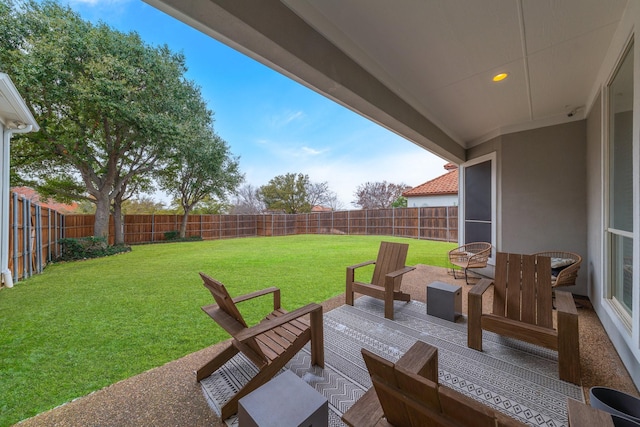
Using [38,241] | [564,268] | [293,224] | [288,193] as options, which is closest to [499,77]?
[564,268]

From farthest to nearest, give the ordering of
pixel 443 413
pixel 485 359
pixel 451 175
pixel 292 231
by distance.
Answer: pixel 292 231 → pixel 451 175 → pixel 485 359 → pixel 443 413

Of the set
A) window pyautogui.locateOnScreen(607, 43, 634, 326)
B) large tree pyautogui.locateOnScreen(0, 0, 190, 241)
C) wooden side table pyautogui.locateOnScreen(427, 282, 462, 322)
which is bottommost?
wooden side table pyautogui.locateOnScreen(427, 282, 462, 322)

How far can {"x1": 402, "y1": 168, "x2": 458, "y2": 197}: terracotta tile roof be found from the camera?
14.0 metres

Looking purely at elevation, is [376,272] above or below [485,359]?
above

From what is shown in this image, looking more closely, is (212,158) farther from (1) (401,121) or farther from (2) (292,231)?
(1) (401,121)

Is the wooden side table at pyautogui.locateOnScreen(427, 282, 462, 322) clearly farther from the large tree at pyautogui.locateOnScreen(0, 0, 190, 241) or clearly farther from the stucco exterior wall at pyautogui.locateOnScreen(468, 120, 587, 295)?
the large tree at pyautogui.locateOnScreen(0, 0, 190, 241)

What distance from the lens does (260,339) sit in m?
2.23

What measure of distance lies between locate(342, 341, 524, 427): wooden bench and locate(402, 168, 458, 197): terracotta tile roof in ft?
48.0

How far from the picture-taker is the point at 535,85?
3266 millimetres

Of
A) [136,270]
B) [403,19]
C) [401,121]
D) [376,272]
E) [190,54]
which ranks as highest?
[190,54]

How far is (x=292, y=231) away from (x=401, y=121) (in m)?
14.6

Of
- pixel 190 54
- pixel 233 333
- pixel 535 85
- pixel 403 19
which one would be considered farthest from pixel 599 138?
pixel 190 54

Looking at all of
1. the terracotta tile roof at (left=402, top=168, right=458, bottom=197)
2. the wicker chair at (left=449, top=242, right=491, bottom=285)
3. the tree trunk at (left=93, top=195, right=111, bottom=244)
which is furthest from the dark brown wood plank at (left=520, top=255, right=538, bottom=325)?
the tree trunk at (left=93, top=195, right=111, bottom=244)

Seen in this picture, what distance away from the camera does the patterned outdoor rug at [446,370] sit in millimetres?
1854
